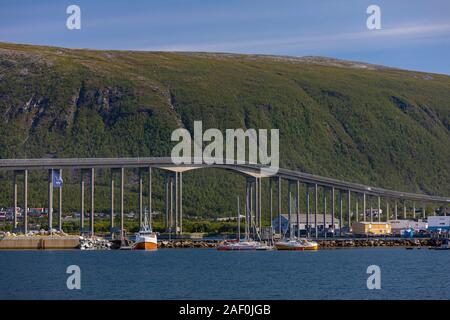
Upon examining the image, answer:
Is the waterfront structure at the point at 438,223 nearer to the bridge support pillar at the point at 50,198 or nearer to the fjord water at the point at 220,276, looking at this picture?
the fjord water at the point at 220,276

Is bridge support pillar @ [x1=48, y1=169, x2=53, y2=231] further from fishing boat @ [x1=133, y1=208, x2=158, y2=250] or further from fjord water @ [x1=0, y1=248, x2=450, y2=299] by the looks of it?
fjord water @ [x1=0, y1=248, x2=450, y2=299]

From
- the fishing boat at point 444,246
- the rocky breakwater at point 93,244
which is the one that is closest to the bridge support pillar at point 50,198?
the rocky breakwater at point 93,244

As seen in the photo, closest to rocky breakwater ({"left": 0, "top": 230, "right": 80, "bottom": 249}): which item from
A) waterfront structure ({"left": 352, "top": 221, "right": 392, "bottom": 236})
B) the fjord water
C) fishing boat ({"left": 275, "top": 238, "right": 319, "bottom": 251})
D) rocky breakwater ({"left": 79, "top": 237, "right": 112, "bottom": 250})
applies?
rocky breakwater ({"left": 79, "top": 237, "right": 112, "bottom": 250})

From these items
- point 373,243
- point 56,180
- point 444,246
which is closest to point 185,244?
point 56,180

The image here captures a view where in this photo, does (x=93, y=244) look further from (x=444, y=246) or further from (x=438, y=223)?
(x=438, y=223)

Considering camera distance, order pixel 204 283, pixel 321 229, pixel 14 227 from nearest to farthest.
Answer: pixel 204 283
pixel 14 227
pixel 321 229

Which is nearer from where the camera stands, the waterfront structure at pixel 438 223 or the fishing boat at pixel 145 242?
the fishing boat at pixel 145 242

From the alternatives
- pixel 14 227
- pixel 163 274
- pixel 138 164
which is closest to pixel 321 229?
pixel 138 164

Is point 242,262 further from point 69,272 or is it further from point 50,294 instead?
point 50,294
